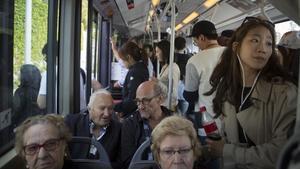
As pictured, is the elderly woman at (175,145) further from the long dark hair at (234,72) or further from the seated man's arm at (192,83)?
the seated man's arm at (192,83)

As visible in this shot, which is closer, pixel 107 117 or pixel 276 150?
pixel 276 150

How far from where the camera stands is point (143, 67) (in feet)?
14.4

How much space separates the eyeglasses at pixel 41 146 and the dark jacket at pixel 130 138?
2.66 feet

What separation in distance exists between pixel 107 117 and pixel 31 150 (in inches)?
40.0

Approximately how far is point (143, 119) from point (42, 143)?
38.0 inches

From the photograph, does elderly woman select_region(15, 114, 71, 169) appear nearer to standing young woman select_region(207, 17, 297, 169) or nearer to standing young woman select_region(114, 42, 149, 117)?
standing young woman select_region(207, 17, 297, 169)

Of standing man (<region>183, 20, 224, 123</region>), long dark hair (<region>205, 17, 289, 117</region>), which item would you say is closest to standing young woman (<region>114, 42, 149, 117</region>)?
standing man (<region>183, 20, 224, 123</region>)

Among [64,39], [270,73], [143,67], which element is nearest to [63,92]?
[64,39]

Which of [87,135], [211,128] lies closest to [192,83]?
[87,135]

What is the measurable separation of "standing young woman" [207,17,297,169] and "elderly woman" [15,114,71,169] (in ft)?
2.25

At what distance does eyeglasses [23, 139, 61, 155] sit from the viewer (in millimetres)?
1742

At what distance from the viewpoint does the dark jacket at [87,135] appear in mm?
2641

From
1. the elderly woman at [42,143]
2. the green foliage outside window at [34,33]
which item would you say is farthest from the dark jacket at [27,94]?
the elderly woman at [42,143]

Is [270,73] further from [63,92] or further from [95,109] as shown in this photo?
[63,92]
